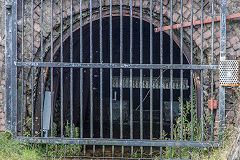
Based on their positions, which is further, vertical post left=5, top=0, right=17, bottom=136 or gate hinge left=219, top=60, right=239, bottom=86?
vertical post left=5, top=0, right=17, bottom=136

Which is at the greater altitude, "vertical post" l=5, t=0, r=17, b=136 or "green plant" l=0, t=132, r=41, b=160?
"vertical post" l=5, t=0, r=17, b=136

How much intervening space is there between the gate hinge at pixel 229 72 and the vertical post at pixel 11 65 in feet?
10.2

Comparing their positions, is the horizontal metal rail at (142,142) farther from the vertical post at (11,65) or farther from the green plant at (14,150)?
the vertical post at (11,65)

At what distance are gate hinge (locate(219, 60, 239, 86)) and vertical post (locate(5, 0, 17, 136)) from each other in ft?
10.2

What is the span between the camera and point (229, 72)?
16.1ft

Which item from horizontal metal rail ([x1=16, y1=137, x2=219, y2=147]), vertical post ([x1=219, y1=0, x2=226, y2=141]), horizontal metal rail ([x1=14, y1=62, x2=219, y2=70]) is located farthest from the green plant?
vertical post ([x1=219, y1=0, x2=226, y2=141])

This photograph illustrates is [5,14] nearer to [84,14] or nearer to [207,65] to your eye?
[84,14]

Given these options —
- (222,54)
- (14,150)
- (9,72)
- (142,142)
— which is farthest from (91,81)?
(222,54)

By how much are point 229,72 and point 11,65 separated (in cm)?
328

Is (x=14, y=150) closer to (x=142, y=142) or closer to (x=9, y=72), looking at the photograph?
(x=9, y=72)

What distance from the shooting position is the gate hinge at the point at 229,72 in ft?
16.1

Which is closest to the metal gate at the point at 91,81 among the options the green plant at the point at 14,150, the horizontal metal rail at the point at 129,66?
the horizontal metal rail at the point at 129,66

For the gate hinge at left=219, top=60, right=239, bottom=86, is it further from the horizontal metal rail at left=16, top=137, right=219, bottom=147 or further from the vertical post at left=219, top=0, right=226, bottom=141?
the horizontal metal rail at left=16, top=137, right=219, bottom=147

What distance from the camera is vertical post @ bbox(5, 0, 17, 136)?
17.0 ft
